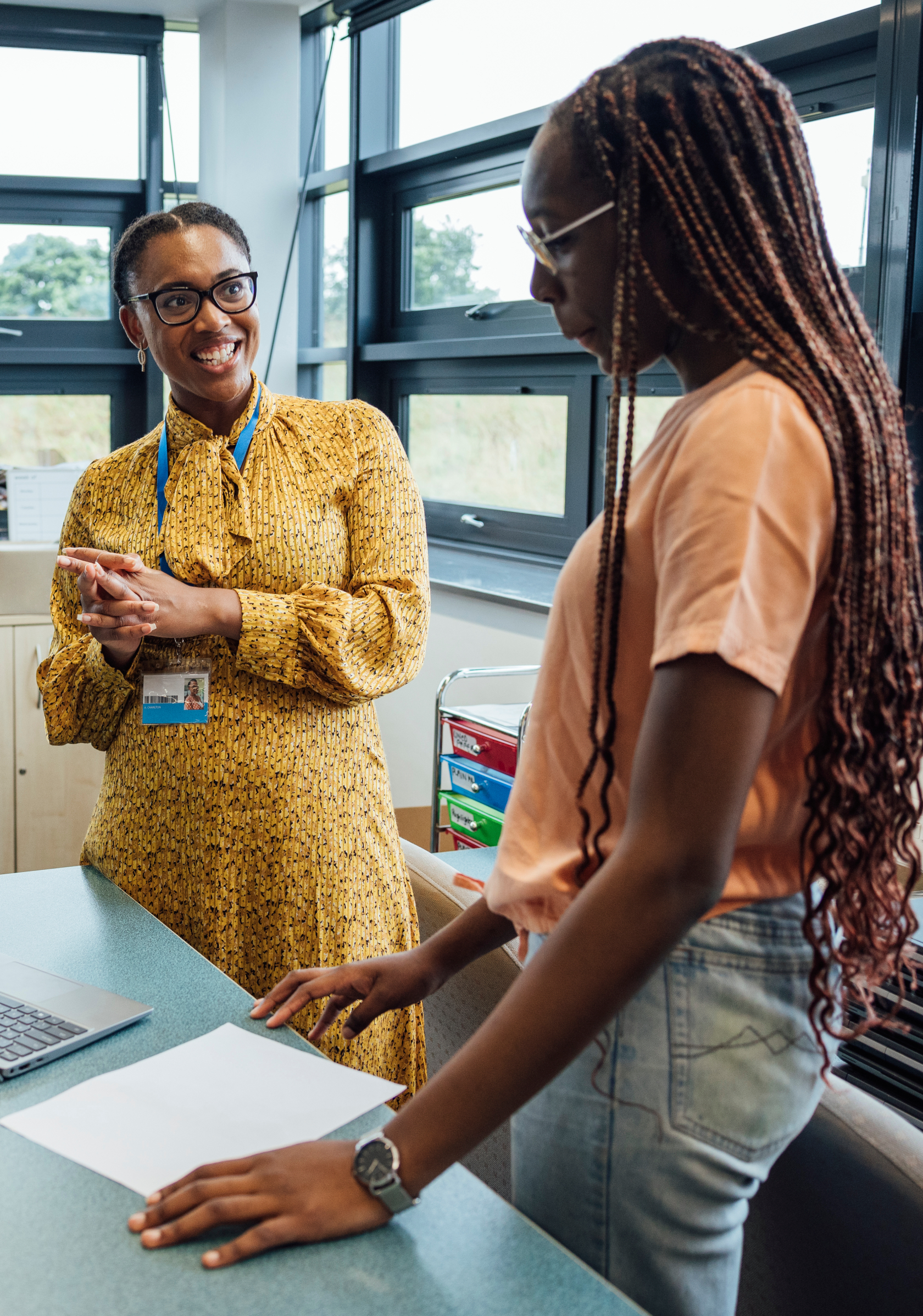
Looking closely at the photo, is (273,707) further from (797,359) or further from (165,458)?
(797,359)

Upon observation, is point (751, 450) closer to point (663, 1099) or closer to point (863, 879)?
point (863, 879)

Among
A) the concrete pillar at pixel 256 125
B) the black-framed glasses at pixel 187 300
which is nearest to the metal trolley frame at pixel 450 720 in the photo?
the black-framed glasses at pixel 187 300

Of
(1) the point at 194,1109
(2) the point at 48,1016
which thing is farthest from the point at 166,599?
(1) the point at 194,1109

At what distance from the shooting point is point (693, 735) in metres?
0.63

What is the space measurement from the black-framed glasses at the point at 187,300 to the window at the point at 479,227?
1.15m

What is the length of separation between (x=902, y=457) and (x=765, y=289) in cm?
13

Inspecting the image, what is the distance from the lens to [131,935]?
53.0 inches

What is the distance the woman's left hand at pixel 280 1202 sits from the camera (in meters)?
0.72

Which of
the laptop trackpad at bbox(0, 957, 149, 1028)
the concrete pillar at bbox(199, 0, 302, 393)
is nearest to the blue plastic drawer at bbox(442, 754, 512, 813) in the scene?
the laptop trackpad at bbox(0, 957, 149, 1028)

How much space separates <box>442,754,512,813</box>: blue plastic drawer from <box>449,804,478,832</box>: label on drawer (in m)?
0.03

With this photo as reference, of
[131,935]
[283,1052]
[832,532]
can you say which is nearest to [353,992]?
[283,1052]

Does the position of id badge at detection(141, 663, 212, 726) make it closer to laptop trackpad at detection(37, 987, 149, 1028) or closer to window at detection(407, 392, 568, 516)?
laptop trackpad at detection(37, 987, 149, 1028)

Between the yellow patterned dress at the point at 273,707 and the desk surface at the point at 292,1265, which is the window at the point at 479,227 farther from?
the desk surface at the point at 292,1265

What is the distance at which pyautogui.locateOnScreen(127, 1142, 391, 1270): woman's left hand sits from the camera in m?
0.72
